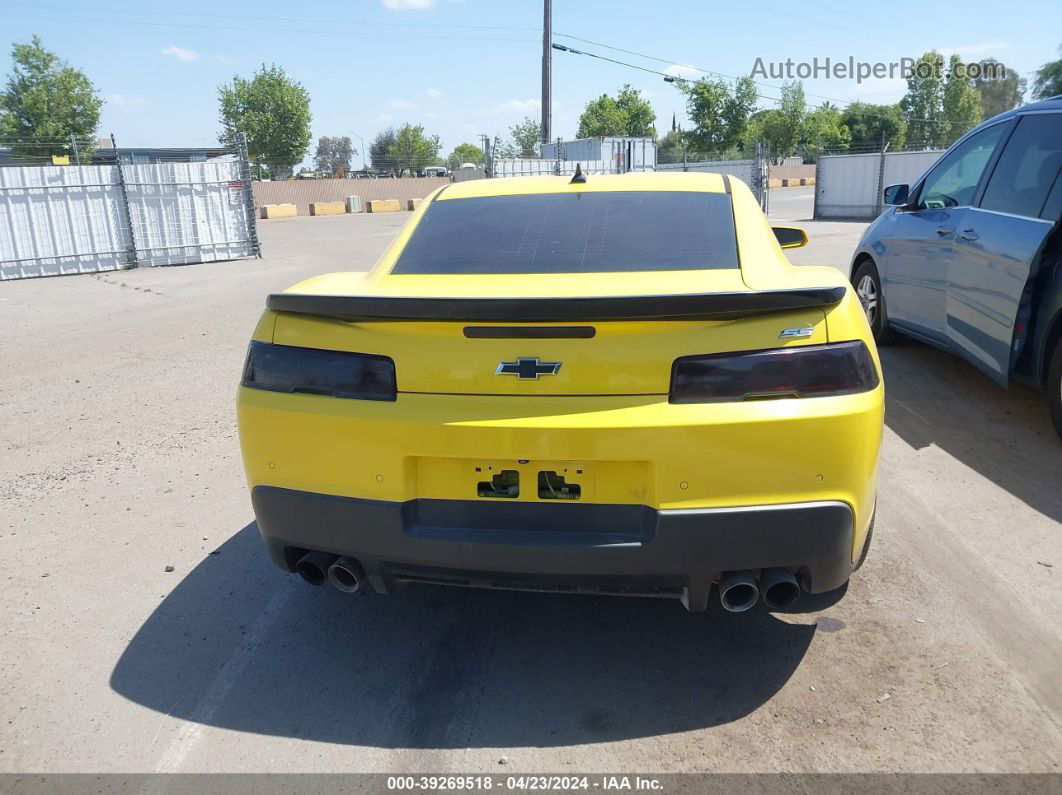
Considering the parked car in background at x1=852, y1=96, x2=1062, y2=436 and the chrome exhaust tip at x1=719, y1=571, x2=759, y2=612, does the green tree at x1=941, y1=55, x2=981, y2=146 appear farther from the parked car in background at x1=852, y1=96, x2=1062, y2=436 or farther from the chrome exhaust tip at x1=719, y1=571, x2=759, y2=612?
the chrome exhaust tip at x1=719, y1=571, x2=759, y2=612

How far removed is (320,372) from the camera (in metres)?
2.53

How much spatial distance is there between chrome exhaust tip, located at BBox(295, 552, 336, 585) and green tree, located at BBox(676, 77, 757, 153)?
2709 inches

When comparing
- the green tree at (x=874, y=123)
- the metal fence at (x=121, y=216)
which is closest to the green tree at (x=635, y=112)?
the green tree at (x=874, y=123)

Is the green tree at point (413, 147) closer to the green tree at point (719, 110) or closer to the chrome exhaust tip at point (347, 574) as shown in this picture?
the green tree at point (719, 110)

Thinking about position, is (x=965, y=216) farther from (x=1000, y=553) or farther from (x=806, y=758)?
(x=806, y=758)

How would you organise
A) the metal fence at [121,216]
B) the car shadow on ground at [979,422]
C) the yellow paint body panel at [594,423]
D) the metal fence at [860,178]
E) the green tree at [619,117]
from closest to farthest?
1. the yellow paint body panel at [594,423]
2. the car shadow on ground at [979,422]
3. the metal fence at [121,216]
4. the metal fence at [860,178]
5. the green tree at [619,117]

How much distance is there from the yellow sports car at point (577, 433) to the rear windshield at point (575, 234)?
29 cm

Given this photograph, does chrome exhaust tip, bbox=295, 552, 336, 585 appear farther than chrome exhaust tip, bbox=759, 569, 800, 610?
Yes

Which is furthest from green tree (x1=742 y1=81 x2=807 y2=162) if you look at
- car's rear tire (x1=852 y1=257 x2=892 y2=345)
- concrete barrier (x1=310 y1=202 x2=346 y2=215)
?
car's rear tire (x1=852 y1=257 x2=892 y2=345)

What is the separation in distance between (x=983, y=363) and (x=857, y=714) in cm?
343

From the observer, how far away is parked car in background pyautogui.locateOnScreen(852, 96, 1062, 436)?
14.9ft

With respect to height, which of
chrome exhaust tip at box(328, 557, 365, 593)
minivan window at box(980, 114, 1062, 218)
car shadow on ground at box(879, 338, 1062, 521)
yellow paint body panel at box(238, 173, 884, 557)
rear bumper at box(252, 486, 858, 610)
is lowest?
car shadow on ground at box(879, 338, 1062, 521)

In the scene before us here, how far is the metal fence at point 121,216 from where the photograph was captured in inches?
596

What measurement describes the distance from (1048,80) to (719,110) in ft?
80.6
